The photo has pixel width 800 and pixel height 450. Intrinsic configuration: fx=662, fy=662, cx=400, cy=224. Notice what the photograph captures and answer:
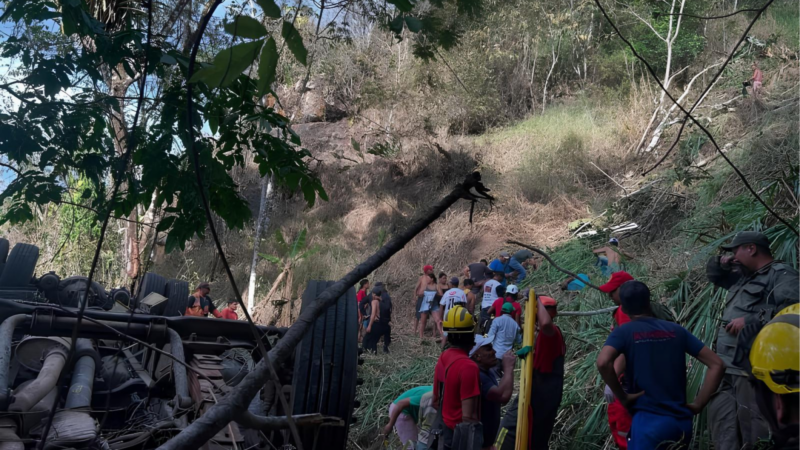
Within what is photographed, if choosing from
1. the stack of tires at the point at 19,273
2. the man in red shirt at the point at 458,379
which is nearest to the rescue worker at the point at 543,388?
the man in red shirt at the point at 458,379

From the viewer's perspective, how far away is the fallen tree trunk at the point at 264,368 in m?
1.24

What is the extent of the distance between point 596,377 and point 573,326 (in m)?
1.96

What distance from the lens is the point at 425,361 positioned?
31.8ft

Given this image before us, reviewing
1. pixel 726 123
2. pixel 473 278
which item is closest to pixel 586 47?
pixel 726 123

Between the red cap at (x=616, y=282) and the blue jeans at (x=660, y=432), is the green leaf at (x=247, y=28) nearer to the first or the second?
the blue jeans at (x=660, y=432)

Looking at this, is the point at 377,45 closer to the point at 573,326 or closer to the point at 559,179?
the point at 559,179

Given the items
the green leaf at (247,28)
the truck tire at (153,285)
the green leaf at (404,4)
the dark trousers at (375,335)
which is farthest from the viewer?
the dark trousers at (375,335)

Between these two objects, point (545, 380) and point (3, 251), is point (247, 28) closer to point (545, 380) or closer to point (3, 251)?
point (545, 380)

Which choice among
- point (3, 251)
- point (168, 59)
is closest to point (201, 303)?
point (3, 251)

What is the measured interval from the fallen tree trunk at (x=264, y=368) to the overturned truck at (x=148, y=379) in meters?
2.06

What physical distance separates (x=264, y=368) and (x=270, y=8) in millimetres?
785

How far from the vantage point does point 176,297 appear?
28.5 feet

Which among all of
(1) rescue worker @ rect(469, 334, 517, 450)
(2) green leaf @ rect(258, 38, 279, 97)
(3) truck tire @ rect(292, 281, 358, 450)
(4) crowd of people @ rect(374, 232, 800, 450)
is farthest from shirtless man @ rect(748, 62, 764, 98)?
(2) green leaf @ rect(258, 38, 279, 97)

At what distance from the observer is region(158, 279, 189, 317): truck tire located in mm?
8406
